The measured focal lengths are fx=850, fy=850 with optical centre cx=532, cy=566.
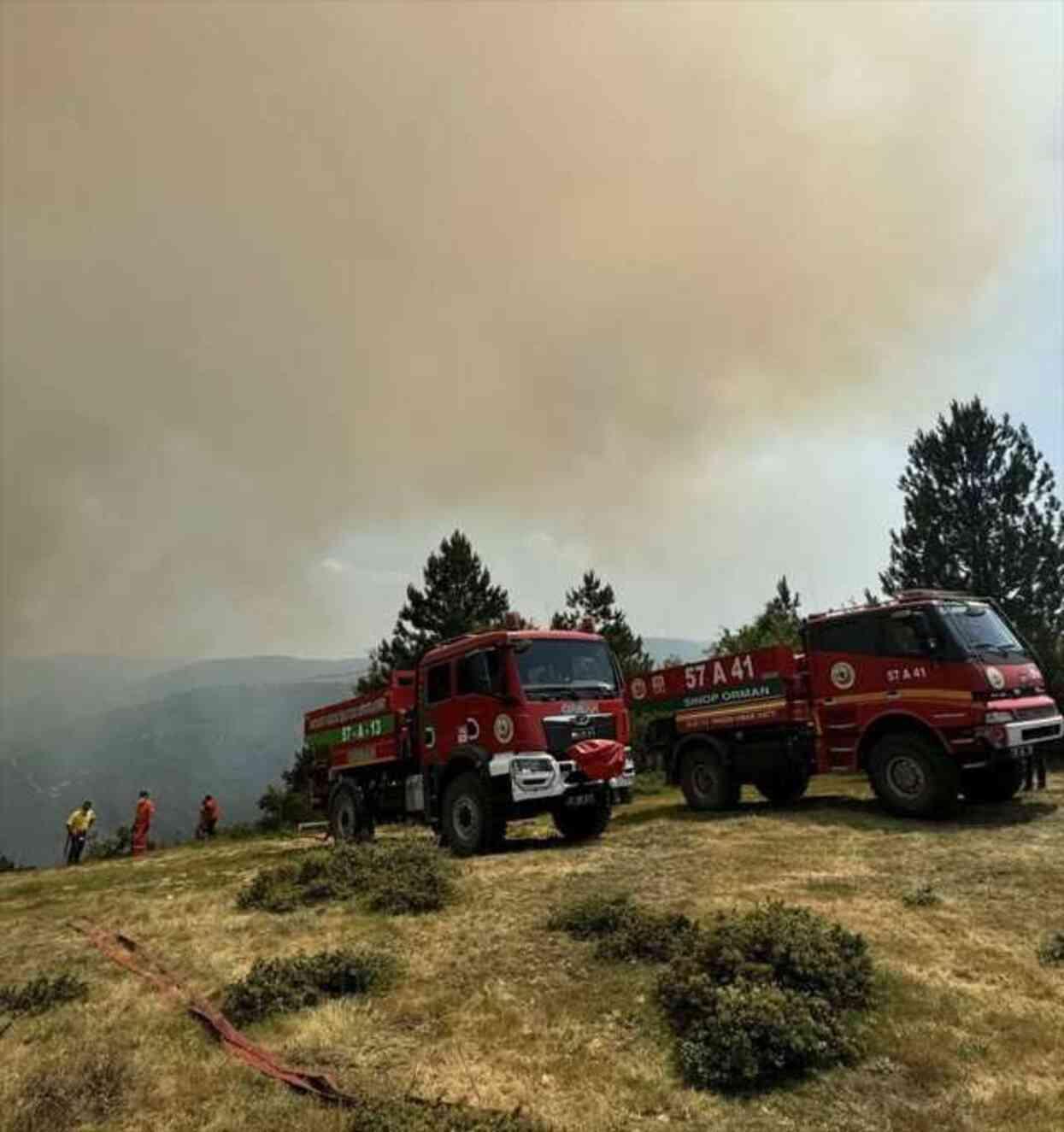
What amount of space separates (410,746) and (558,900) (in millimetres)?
6515

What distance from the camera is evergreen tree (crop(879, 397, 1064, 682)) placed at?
33.2 metres

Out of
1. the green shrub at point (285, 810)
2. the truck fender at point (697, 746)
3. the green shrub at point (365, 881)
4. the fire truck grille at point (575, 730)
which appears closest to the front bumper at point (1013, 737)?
the truck fender at point (697, 746)

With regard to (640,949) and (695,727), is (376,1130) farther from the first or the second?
(695,727)

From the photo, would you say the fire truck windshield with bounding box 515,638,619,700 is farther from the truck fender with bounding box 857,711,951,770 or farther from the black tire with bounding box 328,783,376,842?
the black tire with bounding box 328,783,376,842

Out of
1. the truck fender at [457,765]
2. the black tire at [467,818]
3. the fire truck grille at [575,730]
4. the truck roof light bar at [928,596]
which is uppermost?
the truck roof light bar at [928,596]

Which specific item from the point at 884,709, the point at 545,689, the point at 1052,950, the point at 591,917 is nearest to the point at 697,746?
the point at 884,709

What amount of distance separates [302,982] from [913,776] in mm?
9731

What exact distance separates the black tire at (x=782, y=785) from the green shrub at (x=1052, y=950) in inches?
317

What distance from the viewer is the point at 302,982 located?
725cm

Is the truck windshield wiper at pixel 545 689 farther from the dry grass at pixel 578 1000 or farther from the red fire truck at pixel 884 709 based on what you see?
the red fire truck at pixel 884 709

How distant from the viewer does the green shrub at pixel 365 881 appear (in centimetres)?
971

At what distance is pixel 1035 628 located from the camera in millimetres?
31234

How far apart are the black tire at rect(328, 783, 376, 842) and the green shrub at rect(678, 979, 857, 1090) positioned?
1118cm

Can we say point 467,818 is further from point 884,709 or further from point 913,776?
point 913,776
